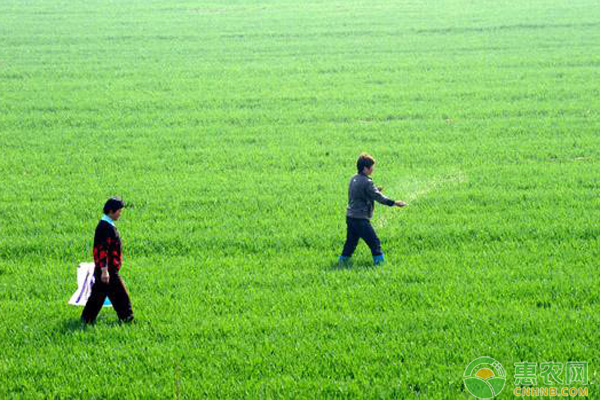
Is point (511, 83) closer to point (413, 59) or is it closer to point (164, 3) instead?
point (413, 59)

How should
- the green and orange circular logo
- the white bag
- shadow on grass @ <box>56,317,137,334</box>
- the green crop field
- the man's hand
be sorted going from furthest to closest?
the white bag
shadow on grass @ <box>56,317,137,334</box>
the man's hand
the green crop field
the green and orange circular logo

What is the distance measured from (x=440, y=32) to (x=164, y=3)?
21268 millimetres

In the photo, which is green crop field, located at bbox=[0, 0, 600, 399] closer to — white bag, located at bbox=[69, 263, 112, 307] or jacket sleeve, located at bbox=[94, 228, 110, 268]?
white bag, located at bbox=[69, 263, 112, 307]

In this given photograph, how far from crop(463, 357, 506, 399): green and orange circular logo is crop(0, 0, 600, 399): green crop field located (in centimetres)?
8

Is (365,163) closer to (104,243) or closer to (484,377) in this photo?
(104,243)

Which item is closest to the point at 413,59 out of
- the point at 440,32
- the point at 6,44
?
the point at 440,32

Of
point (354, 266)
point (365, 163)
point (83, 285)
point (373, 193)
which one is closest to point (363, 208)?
point (373, 193)

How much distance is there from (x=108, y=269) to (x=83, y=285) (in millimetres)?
653

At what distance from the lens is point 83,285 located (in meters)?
9.45

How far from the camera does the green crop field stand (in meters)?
8.25

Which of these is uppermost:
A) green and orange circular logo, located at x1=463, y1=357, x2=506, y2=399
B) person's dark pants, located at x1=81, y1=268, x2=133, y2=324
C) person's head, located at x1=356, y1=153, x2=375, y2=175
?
person's head, located at x1=356, y1=153, x2=375, y2=175

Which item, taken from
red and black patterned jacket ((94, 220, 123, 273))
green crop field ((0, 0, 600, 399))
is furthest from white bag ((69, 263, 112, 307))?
red and black patterned jacket ((94, 220, 123, 273))

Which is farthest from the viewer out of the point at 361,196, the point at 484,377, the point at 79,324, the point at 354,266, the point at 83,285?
the point at 354,266

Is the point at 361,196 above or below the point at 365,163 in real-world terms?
below
